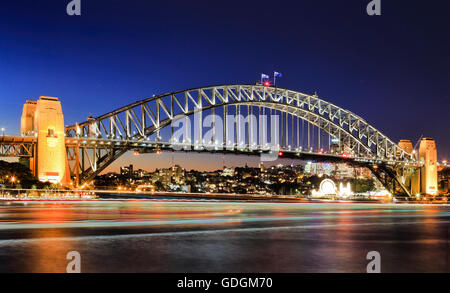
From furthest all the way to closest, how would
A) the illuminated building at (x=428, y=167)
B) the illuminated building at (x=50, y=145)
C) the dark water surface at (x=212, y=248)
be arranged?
the illuminated building at (x=428, y=167) → the illuminated building at (x=50, y=145) → the dark water surface at (x=212, y=248)

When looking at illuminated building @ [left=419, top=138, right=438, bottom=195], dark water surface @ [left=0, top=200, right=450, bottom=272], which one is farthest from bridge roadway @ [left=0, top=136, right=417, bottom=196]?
dark water surface @ [left=0, top=200, right=450, bottom=272]

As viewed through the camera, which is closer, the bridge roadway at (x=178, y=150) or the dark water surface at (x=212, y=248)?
the dark water surface at (x=212, y=248)

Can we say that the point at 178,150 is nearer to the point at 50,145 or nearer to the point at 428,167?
the point at 50,145

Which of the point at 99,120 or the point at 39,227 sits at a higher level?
the point at 99,120

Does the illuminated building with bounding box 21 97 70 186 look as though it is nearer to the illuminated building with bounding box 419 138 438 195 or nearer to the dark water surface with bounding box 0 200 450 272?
the dark water surface with bounding box 0 200 450 272

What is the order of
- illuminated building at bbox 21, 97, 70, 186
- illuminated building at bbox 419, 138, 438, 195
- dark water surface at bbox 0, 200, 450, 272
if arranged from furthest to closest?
illuminated building at bbox 419, 138, 438, 195, illuminated building at bbox 21, 97, 70, 186, dark water surface at bbox 0, 200, 450, 272

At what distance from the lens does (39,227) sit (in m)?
13.8

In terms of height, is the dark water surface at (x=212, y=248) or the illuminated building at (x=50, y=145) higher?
the illuminated building at (x=50, y=145)

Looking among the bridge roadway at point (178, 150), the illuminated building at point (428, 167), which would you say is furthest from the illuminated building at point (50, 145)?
the illuminated building at point (428, 167)

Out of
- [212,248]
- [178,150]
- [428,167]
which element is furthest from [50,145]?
[428,167]

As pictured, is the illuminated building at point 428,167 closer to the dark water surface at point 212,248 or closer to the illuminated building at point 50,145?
the illuminated building at point 50,145
